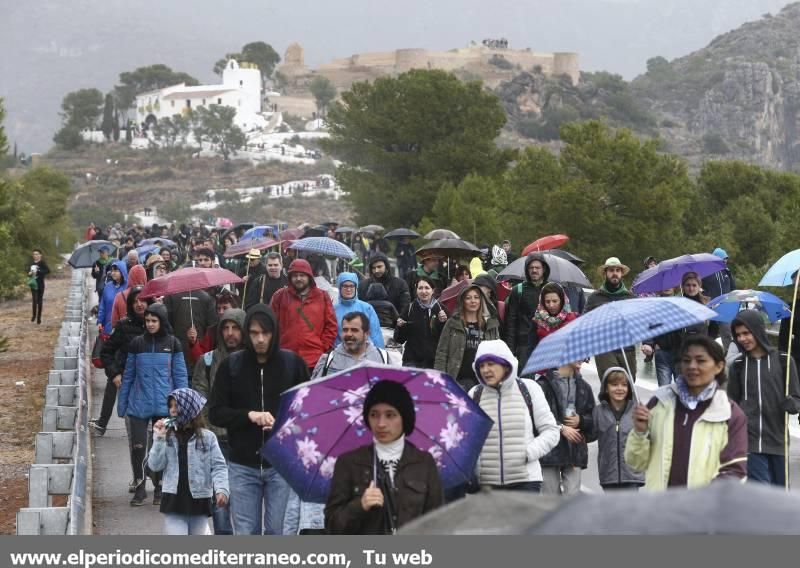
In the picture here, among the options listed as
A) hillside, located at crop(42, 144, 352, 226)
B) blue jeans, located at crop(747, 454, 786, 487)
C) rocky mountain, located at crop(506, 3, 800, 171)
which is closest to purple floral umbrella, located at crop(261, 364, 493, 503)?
blue jeans, located at crop(747, 454, 786, 487)

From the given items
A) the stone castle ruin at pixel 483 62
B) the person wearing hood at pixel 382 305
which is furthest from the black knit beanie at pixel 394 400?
the stone castle ruin at pixel 483 62

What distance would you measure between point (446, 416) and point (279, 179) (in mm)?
136595

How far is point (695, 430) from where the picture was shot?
249 inches

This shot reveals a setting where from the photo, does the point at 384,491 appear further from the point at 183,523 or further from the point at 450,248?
the point at 450,248

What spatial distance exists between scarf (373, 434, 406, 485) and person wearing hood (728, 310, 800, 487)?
12.7 feet

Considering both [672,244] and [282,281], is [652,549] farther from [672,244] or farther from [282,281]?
[672,244]

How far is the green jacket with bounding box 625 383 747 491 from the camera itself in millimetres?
6305

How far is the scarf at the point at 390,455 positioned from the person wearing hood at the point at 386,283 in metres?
8.75

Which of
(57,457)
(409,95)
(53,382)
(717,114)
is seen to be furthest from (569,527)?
(717,114)

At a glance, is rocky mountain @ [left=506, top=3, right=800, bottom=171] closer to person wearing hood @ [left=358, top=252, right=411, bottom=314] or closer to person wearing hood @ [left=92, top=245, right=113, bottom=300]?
person wearing hood @ [left=92, top=245, right=113, bottom=300]

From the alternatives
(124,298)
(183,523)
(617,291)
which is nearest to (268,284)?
(124,298)

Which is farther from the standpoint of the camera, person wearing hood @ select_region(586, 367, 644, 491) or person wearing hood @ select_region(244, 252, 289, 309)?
person wearing hood @ select_region(244, 252, 289, 309)

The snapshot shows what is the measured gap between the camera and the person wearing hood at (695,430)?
6.31 meters

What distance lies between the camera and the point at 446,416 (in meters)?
6.29
